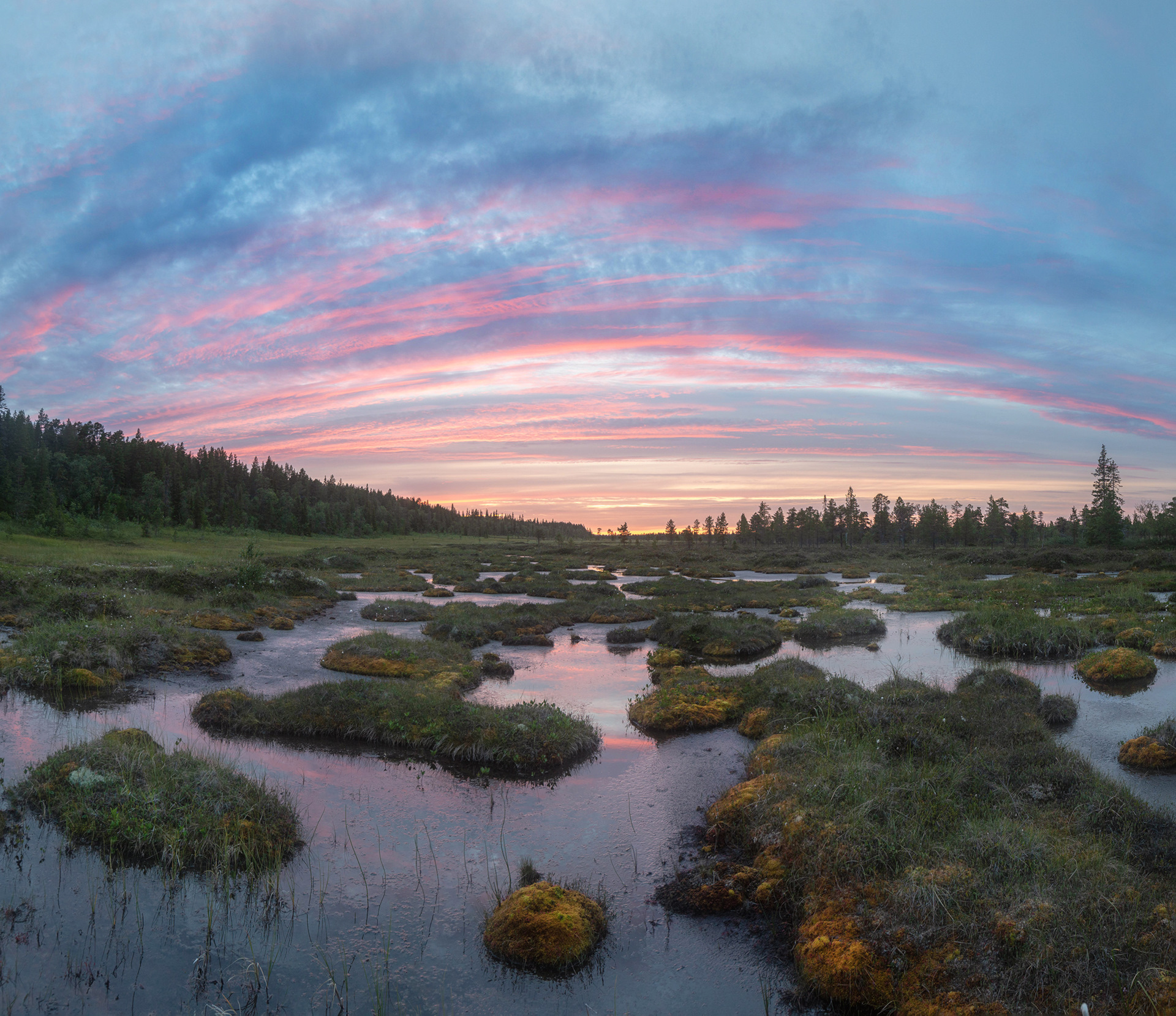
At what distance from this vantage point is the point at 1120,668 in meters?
20.8

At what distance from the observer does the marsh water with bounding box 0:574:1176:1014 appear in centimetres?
732

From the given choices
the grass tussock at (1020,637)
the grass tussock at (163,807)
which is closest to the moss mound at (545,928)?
the grass tussock at (163,807)

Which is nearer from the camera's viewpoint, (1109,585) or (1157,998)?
(1157,998)

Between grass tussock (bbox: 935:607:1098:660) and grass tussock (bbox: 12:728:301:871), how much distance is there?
2601cm

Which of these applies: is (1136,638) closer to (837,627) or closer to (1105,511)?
(837,627)

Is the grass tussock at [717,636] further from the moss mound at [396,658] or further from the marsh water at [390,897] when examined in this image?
the marsh water at [390,897]

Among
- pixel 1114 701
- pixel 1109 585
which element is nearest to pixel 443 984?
pixel 1114 701

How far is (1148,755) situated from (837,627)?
1745 cm

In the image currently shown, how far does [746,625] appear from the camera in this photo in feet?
96.7

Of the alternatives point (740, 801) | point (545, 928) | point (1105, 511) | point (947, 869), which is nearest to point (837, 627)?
point (740, 801)

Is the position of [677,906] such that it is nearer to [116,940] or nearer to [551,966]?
[551,966]

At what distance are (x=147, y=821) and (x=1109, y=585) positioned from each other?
5227 cm

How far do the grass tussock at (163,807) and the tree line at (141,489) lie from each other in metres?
63.7

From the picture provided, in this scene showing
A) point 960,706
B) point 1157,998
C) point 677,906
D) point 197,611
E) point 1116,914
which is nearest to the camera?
point 1157,998
